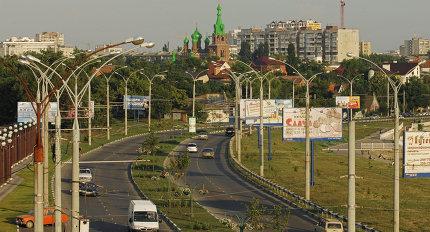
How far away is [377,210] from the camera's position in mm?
72000

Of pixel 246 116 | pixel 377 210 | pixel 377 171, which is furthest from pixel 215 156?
pixel 377 210

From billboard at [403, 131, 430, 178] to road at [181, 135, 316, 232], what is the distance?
20.5 ft

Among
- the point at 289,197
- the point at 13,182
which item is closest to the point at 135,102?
the point at 13,182

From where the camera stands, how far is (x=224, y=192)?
81.4 m

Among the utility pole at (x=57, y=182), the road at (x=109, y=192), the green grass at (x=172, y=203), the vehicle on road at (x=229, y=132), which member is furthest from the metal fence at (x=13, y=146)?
the vehicle on road at (x=229, y=132)

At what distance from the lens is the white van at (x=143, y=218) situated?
188 feet

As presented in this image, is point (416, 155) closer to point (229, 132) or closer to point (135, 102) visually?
point (135, 102)

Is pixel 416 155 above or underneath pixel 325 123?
underneath

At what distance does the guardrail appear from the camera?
61.7 meters

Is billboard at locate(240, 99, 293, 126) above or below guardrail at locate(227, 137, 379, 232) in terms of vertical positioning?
above

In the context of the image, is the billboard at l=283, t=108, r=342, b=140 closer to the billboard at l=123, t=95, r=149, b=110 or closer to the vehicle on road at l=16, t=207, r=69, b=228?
the vehicle on road at l=16, t=207, r=69, b=228

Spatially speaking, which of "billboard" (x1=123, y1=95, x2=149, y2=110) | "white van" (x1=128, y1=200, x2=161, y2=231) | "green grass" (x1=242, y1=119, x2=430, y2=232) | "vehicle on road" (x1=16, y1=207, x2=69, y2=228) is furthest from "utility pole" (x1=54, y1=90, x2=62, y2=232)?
"billboard" (x1=123, y1=95, x2=149, y2=110)

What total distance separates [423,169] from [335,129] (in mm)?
24849

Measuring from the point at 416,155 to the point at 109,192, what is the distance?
88.0ft
